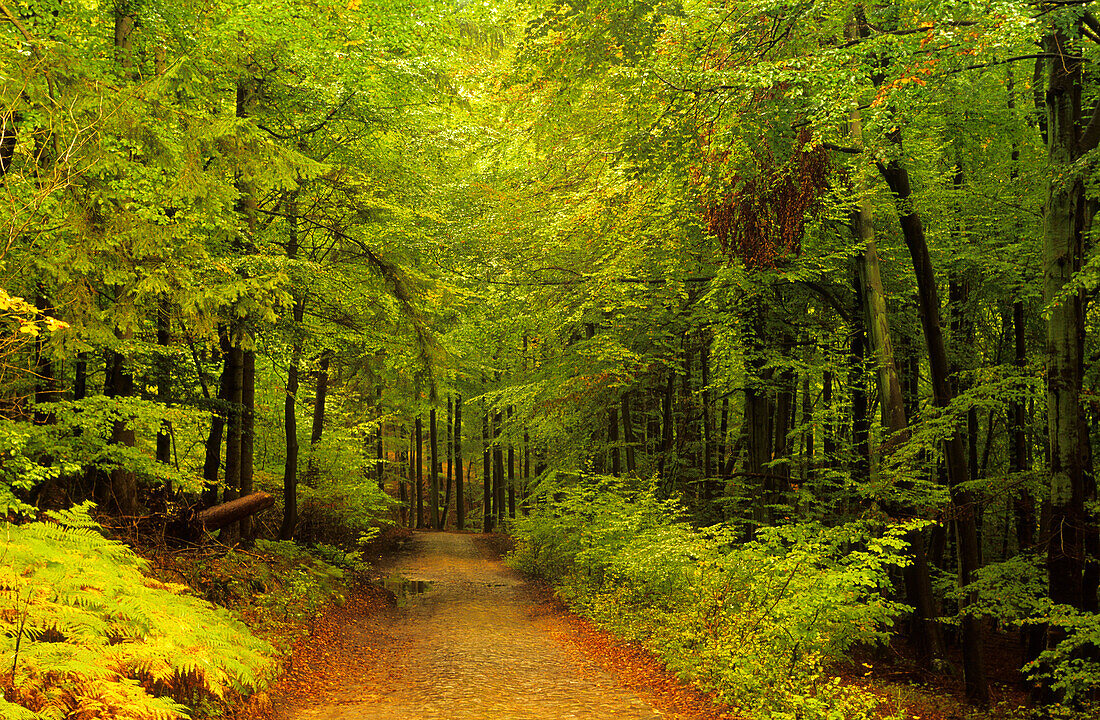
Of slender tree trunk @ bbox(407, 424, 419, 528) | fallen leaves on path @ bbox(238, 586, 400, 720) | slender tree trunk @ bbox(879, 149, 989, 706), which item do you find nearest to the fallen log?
fallen leaves on path @ bbox(238, 586, 400, 720)

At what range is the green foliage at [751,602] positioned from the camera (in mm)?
7102

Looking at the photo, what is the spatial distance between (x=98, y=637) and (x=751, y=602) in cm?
682

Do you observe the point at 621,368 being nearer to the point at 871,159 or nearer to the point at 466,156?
the point at 871,159

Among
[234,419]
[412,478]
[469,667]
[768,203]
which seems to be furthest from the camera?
[412,478]

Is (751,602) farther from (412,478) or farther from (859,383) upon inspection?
(412,478)

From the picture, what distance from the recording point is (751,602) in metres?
8.55

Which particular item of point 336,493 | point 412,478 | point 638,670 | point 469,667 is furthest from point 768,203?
point 412,478

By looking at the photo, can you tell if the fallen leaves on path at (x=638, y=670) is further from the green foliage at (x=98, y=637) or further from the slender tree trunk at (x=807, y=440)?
the slender tree trunk at (x=807, y=440)

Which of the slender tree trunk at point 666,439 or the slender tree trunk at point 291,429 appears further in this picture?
the slender tree trunk at point 666,439

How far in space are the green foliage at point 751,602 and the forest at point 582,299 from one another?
0.06 meters

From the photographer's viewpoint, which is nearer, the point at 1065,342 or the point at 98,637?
the point at 98,637

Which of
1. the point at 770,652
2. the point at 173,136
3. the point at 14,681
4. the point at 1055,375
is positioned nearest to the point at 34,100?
the point at 173,136

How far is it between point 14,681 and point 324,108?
9728 mm

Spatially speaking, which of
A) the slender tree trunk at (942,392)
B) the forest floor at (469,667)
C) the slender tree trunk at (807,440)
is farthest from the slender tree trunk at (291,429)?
the slender tree trunk at (942,392)
